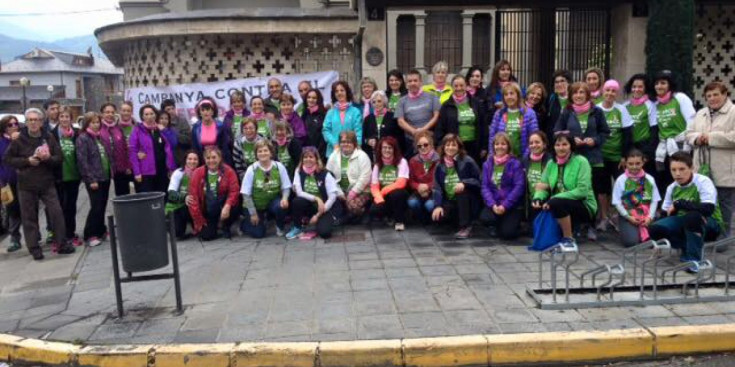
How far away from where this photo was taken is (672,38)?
9.08m

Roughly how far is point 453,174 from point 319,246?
1954 millimetres

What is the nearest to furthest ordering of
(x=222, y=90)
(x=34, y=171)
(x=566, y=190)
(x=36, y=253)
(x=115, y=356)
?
(x=115, y=356) < (x=566, y=190) < (x=34, y=171) < (x=36, y=253) < (x=222, y=90)

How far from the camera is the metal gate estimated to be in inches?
393

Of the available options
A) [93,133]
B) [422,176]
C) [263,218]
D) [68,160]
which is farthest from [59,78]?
[422,176]

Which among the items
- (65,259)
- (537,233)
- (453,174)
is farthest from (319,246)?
(65,259)

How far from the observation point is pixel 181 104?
35.6ft

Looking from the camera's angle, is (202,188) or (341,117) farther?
(341,117)

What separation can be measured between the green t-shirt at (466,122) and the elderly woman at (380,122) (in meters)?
0.87

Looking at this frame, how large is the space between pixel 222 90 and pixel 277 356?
22.8 feet

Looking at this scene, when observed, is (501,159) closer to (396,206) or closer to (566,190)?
(566,190)

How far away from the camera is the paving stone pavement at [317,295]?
5.07m

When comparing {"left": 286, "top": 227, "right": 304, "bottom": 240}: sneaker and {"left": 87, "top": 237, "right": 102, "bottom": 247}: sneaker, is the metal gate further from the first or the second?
{"left": 87, "top": 237, "right": 102, "bottom": 247}: sneaker

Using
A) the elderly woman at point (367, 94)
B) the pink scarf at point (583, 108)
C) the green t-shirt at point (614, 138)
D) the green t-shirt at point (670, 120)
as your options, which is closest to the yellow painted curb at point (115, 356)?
the elderly woman at point (367, 94)

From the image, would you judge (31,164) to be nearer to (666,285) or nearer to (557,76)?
(557,76)
